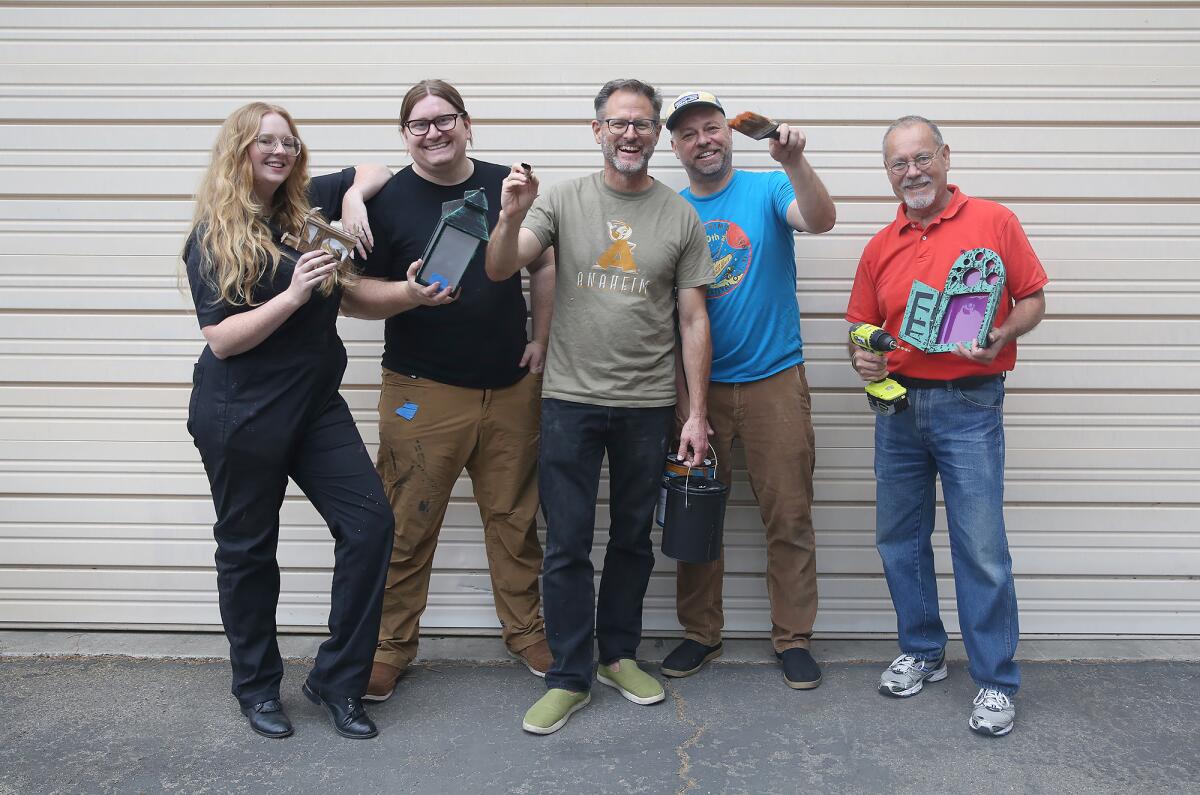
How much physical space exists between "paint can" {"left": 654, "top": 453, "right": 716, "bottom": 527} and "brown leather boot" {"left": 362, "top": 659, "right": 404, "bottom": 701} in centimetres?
119

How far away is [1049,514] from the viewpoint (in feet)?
13.1

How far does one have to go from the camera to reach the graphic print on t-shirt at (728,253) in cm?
352

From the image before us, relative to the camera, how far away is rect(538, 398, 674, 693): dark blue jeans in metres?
3.29

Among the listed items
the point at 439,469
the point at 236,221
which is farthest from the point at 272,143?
the point at 439,469

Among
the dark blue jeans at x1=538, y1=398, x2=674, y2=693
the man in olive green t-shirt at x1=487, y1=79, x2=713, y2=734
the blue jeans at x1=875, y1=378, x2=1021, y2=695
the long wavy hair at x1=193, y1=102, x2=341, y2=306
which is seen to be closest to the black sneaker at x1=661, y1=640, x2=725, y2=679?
the man in olive green t-shirt at x1=487, y1=79, x2=713, y2=734

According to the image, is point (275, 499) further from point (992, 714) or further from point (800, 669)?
point (992, 714)

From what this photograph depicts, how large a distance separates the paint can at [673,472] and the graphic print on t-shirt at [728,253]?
67cm

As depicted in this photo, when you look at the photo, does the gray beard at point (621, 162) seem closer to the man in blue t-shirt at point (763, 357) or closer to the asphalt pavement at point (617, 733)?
the man in blue t-shirt at point (763, 357)

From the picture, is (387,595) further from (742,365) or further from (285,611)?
(742,365)

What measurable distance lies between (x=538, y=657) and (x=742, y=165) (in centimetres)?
227

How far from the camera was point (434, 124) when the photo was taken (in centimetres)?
330

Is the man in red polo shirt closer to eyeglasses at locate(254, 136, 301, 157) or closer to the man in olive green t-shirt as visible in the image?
the man in olive green t-shirt

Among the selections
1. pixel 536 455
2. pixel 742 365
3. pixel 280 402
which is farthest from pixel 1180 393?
pixel 280 402

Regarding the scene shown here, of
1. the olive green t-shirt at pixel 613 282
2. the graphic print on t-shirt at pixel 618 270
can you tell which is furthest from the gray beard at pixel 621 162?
the graphic print on t-shirt at pixel 618 270
